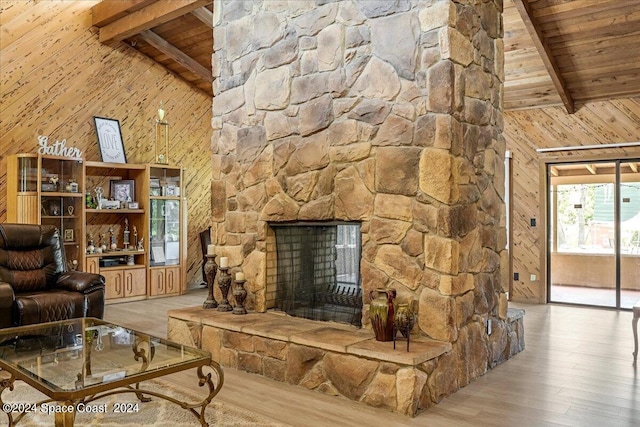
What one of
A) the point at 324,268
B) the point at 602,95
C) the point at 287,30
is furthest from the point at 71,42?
the point at 602,95

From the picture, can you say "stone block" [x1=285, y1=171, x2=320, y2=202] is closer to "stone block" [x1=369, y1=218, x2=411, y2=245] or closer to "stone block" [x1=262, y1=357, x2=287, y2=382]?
"stone block" [x1=369, y1=218, x2=411, y2=245]

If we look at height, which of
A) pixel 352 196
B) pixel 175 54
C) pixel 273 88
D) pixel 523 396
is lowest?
pixel 523 396

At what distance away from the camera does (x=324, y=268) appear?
14.8ft

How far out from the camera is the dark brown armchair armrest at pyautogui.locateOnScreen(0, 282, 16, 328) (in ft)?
14.7

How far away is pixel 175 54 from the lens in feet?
26.2

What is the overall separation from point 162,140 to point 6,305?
4281 millimetres

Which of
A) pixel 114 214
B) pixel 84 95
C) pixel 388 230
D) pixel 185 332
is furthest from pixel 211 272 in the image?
pixel 84 95

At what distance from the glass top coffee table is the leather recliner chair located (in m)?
1.29

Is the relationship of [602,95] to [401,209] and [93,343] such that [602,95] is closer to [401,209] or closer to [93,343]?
[401,209]

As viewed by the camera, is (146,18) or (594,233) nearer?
(146,18)

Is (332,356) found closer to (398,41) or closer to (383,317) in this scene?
(383,317)

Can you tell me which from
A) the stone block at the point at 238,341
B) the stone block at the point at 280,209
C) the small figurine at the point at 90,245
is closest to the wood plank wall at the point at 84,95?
the small figurine at the point at 90,245

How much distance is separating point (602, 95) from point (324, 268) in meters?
4.63

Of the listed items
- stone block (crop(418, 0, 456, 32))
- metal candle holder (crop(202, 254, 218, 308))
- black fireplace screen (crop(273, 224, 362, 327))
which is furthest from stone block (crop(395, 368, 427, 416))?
stone block (crop(418, 0, 456, 32))
